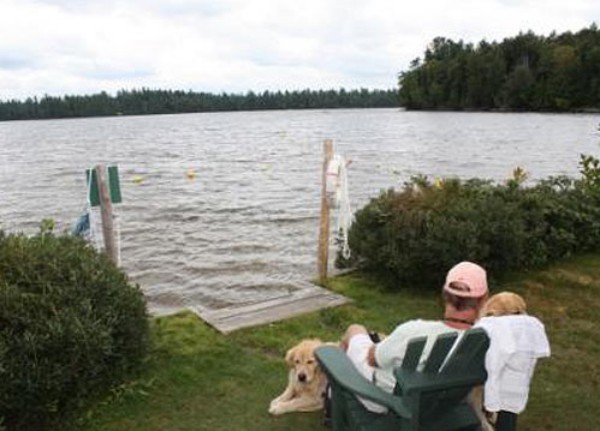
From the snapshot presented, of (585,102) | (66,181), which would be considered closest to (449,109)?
(585,102)

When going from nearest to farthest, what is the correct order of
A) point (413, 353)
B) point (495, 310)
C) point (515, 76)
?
point (413, 353) → point (495, 310) → point (515, 76)

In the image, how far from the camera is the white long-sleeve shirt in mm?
3809

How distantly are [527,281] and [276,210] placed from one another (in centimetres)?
1202

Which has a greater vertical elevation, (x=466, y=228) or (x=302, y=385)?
(x=466, y=228)

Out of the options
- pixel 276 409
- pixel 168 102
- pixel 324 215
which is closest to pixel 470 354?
pixel 276 409

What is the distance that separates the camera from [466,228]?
319 inches

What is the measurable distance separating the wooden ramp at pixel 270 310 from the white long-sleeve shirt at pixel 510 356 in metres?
3.73

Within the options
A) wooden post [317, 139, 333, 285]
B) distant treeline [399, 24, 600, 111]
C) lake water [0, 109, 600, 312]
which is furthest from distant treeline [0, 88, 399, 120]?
wooden post [317, 139, 333, 285]

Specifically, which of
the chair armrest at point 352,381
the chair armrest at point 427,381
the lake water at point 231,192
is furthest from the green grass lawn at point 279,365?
the lake water at point 231,192

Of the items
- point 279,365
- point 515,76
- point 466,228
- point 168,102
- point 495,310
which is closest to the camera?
point 495,310

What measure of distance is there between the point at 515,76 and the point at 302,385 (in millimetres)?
98174

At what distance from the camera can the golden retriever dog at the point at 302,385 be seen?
17.0 ft

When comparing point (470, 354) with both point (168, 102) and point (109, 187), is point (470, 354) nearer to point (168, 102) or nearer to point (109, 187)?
point (109, 187)

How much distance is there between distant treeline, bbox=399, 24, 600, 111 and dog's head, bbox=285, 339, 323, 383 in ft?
300
